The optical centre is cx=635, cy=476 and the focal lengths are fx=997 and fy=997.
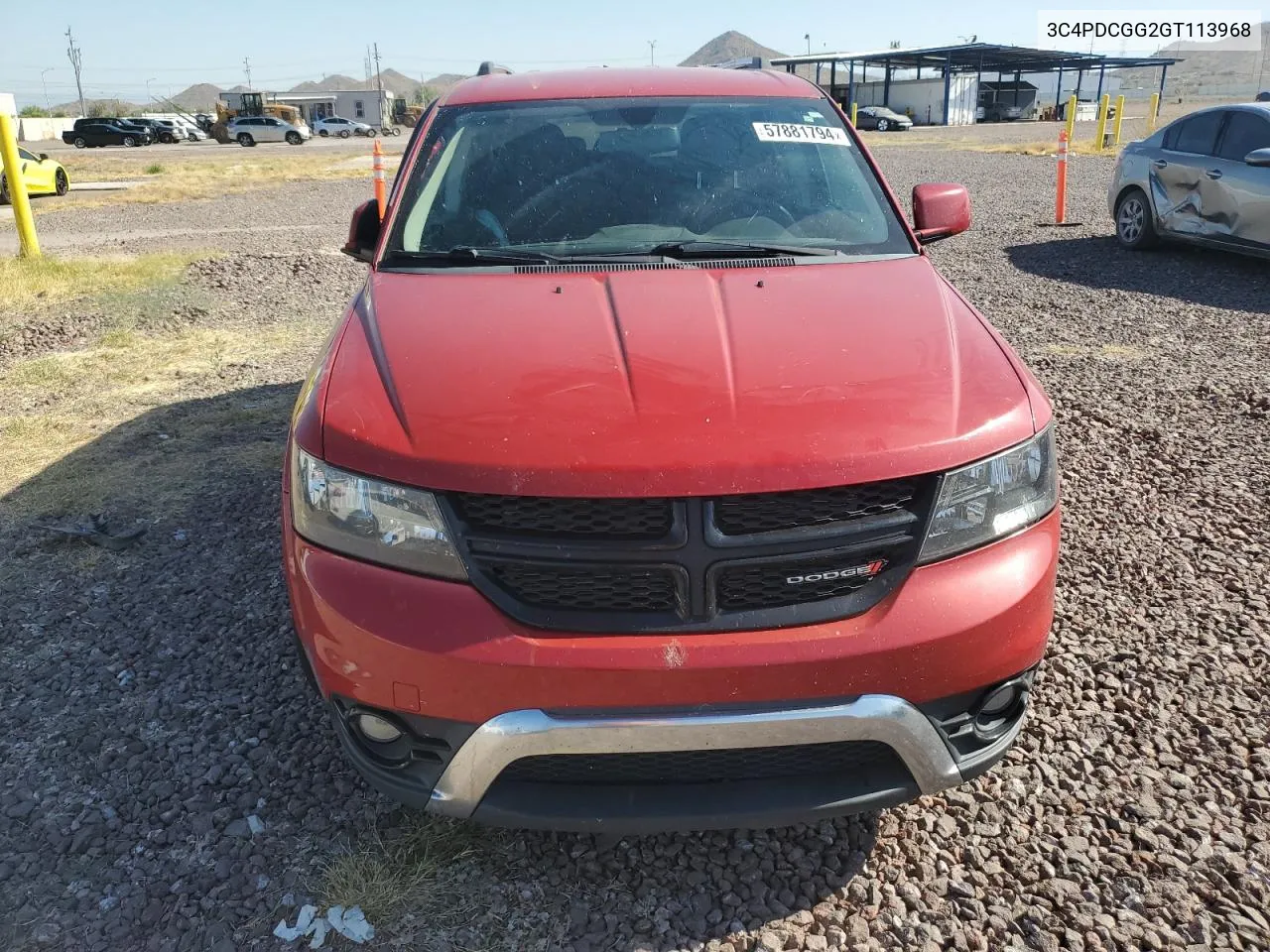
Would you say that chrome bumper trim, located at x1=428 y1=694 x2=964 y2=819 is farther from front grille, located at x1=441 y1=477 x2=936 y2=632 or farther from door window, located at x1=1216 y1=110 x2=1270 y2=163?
door window, located at x1=1216 y1=110 x2=1270 y2=163

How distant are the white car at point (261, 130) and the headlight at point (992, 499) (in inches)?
2529

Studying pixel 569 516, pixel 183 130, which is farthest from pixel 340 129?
pixel 569 516

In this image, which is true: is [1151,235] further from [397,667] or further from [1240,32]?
[1240,32]

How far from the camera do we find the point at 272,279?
958 cm

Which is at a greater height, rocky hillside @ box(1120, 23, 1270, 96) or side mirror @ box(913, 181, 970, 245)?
rocky hillside @ box(1120, 23, 1270, 96)

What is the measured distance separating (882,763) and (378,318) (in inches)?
65.5

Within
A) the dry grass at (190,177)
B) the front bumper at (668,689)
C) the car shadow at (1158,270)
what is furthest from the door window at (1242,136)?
the dry grass at (190,177)

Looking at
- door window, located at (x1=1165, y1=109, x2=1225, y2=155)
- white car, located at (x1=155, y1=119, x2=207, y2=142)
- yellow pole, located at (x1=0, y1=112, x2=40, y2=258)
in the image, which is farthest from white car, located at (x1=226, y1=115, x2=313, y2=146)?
door window, located at (x1=1165, y1=109, x2=1225, y2=155)

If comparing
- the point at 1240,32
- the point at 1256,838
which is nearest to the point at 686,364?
the point at 1256,838

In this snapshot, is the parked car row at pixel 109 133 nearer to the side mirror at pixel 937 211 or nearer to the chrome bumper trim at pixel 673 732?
the side mirror at pixel 937 211

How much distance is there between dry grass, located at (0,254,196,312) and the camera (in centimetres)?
912

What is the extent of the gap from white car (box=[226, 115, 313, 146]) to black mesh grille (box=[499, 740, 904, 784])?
64.3 meters

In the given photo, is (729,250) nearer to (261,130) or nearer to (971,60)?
(261,130)

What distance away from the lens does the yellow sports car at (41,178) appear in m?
19.3
